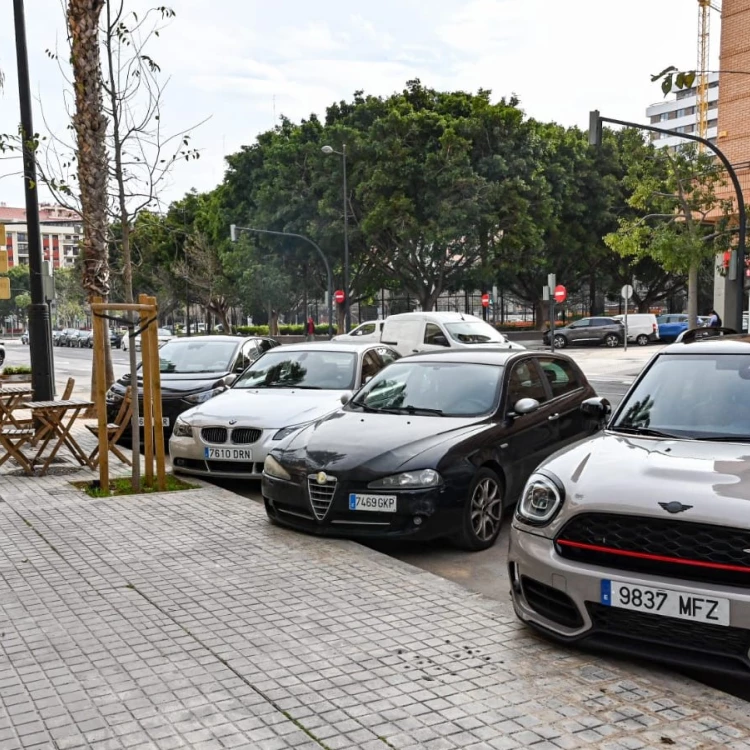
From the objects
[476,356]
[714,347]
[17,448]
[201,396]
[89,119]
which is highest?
[89,119]

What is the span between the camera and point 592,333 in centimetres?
4116

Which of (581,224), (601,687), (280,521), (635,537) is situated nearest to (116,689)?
(601,687)

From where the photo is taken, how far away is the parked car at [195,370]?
35.1ft

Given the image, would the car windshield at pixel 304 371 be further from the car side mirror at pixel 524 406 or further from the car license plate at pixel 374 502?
the car license plate at pixel 374 502

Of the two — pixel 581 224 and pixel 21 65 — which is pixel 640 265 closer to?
pixel 581 224

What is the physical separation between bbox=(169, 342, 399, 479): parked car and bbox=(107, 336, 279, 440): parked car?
3.03 ft

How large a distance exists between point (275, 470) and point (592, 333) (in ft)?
120

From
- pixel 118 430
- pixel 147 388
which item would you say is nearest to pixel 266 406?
pixel 147 388

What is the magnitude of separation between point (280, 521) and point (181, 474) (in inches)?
104

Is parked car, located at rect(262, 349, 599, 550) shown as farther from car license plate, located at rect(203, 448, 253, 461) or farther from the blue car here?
the blue car

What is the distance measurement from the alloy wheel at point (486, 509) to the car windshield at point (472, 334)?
12.2 metres

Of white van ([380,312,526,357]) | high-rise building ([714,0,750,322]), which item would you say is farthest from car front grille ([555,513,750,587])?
high-rise building ([714,0,750,322])

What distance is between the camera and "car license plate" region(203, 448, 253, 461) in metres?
8.06

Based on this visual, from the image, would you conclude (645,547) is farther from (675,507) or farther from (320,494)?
(320,494)
